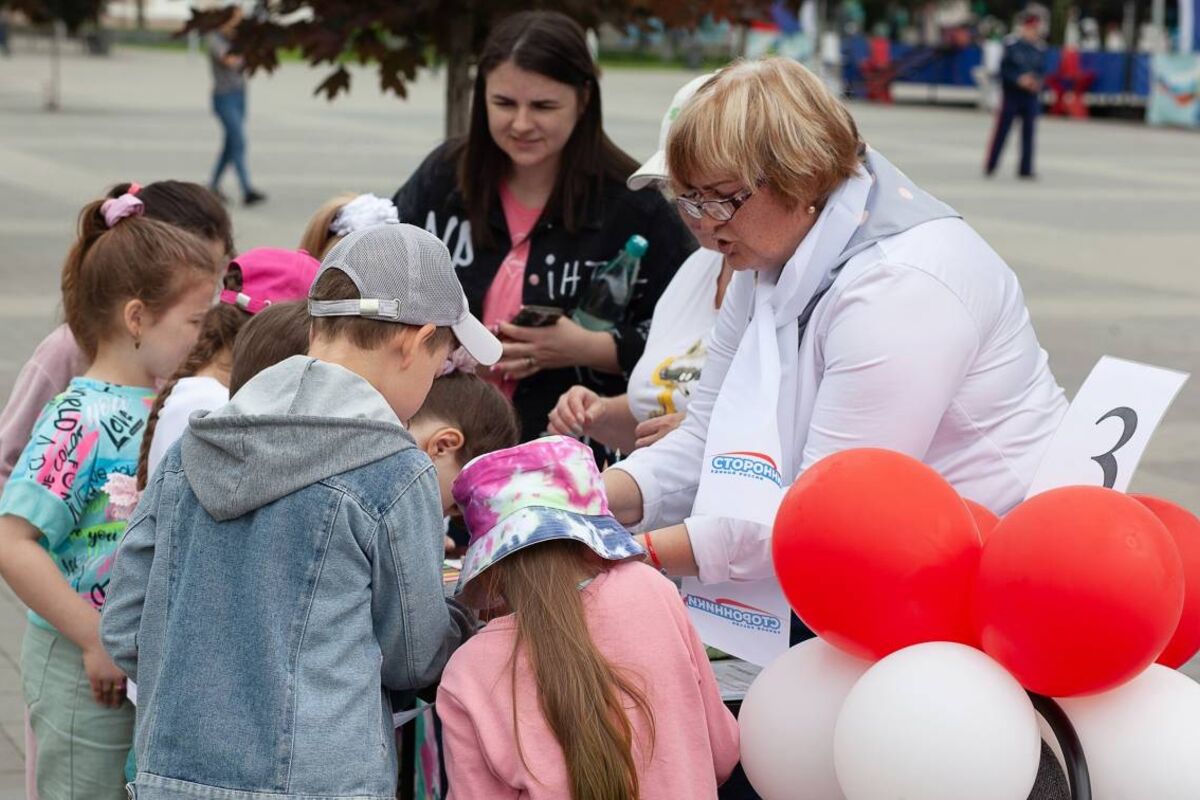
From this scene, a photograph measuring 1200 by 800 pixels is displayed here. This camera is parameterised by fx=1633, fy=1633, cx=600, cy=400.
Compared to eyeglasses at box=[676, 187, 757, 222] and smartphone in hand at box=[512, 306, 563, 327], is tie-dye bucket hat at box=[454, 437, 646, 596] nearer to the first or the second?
eyeglasses at box=[676, 187, 757, 222]

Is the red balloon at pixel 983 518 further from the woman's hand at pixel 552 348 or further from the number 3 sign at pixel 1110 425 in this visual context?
the woman's hand at pixel 552 348

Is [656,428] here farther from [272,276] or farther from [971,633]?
[971,633]

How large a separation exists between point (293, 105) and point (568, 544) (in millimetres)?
25143

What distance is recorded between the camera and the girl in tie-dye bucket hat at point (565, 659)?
220 cm

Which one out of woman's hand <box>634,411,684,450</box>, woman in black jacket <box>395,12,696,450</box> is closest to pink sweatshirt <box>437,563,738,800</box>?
woman's hand <box>634,411,684,450</box>

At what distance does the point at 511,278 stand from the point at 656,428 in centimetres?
82

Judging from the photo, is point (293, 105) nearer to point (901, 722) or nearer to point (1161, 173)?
point (1161, 173)

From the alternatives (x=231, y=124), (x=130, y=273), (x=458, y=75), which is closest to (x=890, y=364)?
(x=130, y=273)

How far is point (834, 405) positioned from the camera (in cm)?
252

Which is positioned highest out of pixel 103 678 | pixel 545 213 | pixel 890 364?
pixel 545 213

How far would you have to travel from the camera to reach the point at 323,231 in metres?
3.82

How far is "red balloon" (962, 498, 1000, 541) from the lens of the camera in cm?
234

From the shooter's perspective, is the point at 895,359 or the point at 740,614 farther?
the point at 740,614

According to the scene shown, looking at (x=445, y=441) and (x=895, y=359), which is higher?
(x=895, y=359)
